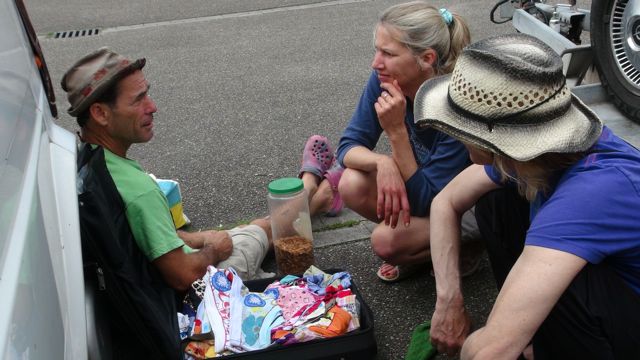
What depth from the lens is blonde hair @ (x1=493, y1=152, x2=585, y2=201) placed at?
1.67m

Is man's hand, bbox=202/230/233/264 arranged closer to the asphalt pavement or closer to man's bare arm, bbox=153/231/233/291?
man's bare arm, bbox=153/231/233/291

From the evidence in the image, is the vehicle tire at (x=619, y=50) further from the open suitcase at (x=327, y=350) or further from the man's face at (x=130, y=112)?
the man's face at (x=130, y=112)

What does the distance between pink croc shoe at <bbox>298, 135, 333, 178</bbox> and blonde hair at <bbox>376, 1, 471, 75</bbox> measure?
96cm

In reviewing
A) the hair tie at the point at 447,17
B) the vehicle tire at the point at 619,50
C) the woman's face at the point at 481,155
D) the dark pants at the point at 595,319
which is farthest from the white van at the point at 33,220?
the vehicle tire at the point at 619,50

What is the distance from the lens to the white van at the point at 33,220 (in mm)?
1128

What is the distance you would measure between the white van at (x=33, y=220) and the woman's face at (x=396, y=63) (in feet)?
→ 3.65

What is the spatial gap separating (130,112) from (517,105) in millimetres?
1329

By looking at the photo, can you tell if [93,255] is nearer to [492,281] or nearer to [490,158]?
[490,158]

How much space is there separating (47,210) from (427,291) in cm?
161

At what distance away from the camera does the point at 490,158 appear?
1756 mm

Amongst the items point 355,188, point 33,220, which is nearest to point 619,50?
point 355,188

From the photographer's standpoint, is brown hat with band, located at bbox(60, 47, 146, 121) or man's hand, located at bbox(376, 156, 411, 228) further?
man's hand, located at bbox(376, 156, 411, 228)

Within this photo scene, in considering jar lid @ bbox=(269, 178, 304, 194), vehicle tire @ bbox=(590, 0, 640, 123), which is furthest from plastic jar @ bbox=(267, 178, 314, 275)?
vehicle tire @ bbox=(590, 0, 640, 123)

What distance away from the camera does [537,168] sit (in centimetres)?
169
